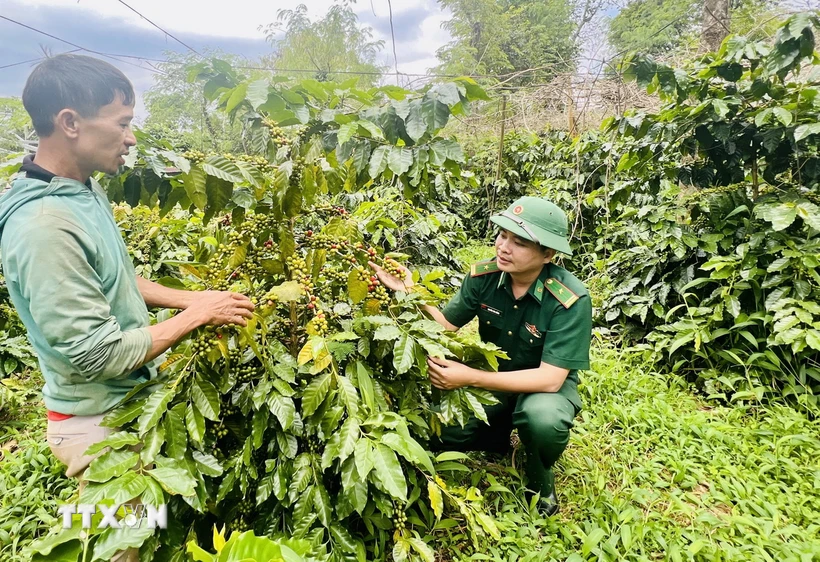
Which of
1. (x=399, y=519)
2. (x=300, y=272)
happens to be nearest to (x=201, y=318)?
(x=300, y=272)

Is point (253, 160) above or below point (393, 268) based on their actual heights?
above

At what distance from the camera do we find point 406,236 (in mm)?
4520

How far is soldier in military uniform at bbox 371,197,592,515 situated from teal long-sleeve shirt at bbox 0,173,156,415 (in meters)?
0.93

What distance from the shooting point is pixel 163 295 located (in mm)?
1536

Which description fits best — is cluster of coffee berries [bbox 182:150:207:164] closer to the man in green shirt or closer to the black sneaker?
the man in green shirt

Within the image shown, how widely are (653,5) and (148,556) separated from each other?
679 inches

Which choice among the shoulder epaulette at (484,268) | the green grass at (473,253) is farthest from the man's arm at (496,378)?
→ the green grass at (473,253)

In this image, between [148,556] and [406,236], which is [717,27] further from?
[148,556]

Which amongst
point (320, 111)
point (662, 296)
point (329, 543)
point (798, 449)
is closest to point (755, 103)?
point (662, 296)

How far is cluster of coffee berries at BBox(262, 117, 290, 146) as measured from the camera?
1.40 metres

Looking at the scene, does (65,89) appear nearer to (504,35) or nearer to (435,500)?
(435,500)

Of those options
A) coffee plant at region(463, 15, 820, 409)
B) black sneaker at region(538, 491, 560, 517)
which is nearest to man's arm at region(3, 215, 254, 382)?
black sneaker at region(538, 491, 560, 517)

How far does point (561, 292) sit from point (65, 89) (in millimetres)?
1757

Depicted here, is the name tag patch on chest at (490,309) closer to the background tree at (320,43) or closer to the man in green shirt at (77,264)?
the man in green shirt at (77,264)
